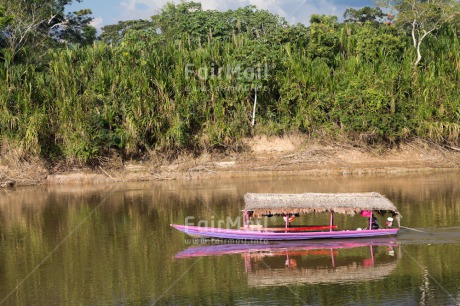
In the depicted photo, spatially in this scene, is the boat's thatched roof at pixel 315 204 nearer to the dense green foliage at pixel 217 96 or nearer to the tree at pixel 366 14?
the dense green foliage at pixel 217 96

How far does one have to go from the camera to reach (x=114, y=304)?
583 inches

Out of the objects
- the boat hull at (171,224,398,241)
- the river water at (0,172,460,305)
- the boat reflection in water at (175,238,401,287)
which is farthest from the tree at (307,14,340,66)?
the boat reflection in water at (175,238,401,287)

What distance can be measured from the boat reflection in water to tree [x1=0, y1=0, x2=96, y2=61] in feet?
65.3

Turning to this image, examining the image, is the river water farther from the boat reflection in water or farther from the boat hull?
the boat hull

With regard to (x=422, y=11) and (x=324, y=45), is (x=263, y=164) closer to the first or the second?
(x=324, y=45)

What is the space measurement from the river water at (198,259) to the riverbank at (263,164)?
4.73m

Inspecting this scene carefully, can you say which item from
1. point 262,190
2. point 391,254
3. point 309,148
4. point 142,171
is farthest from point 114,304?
point 309,148

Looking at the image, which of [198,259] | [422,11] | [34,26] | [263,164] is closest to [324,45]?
[422,11]

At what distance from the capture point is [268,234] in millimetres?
19391

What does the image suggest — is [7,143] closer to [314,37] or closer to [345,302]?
[314,37]

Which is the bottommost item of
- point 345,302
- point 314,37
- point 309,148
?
point 345,302

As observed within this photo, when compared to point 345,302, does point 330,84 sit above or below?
above

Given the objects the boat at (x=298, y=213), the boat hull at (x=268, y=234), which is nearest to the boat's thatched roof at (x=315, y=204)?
the boat at (x=298, y=213)

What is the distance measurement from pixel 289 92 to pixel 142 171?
851 centimetres
